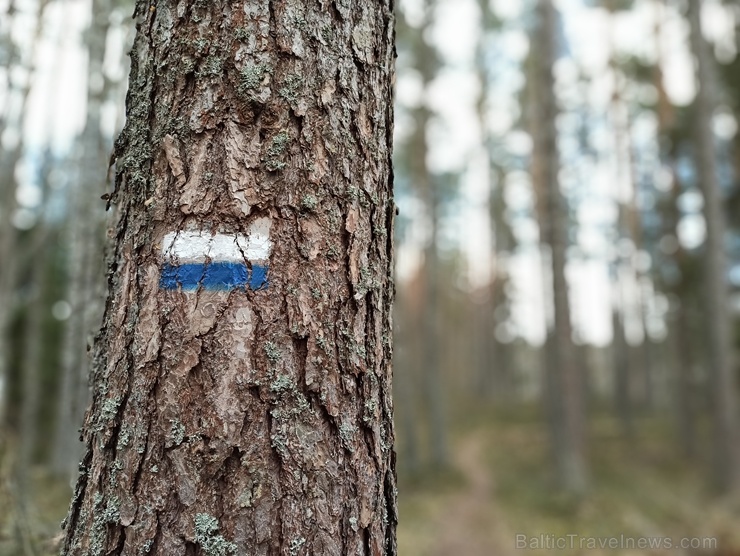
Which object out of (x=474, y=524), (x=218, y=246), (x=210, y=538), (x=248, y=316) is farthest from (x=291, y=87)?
(x=474, y=524)

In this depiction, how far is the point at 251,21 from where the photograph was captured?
49.9 inches

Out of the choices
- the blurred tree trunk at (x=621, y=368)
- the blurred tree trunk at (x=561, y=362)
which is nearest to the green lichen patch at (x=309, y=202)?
the blurred tree trunk at (x=561, y=362)

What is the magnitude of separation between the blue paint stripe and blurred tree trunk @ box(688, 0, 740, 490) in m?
10.9

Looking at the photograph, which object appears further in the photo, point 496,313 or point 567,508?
point 496,313

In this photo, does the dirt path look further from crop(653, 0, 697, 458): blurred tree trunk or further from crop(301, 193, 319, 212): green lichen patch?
crop(301, 193, 319, 212): green lichen patch

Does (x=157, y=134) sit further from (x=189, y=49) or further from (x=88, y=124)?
(x=88, y=124)

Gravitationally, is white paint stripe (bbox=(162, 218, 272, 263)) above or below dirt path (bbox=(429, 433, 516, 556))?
above

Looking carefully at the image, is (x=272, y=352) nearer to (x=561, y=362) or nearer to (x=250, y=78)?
(x=250, y=78)

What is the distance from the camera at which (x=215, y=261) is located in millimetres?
1203

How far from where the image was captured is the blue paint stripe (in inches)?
47.4

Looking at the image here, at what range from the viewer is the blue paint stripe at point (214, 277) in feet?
3.95

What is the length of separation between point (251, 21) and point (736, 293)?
623 inches

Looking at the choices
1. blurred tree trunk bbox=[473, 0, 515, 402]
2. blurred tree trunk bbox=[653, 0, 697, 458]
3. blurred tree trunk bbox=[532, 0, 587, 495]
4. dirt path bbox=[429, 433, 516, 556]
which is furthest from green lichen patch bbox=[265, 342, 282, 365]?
blurred tree trunk bbox=[473, 0, 515, 402]

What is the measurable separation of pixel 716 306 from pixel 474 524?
18.1 feet
